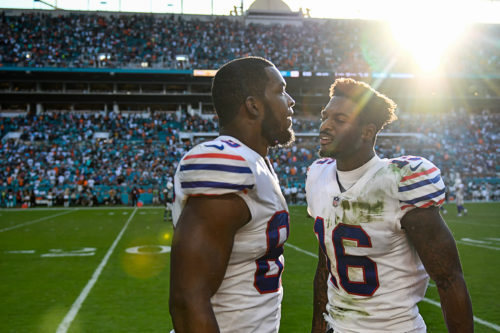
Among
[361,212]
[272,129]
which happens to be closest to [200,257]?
[272,129]

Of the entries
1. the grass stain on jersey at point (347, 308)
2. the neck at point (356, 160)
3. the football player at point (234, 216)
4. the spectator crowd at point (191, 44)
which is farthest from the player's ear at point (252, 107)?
the spectator crowd at point (191, 44)

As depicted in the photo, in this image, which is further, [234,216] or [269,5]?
[269,5]

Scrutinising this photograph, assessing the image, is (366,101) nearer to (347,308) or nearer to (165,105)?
(347,308)

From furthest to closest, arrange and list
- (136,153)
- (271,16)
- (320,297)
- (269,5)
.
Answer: (269,5)
(271,16)
(136,153)
(320,297)

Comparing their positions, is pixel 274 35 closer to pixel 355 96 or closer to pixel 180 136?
pixel 180 136

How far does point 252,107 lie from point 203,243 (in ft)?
2.27

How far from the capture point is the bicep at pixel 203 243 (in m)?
1.58

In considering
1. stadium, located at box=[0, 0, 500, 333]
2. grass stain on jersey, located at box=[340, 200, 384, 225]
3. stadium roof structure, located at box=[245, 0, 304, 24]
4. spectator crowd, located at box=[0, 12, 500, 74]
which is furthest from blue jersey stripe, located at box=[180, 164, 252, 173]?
stadium roof structure, located at box=[245, 0, 304, 24]

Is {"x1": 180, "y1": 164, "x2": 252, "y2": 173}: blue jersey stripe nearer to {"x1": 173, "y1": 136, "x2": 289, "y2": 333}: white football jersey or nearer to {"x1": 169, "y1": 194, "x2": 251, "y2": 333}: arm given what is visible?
{"x1": 173, "y1": 136, "x2": 289, "y2": 333}: white football jersey

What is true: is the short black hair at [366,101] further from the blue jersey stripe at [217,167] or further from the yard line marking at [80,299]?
the yard line marking at [80,299]

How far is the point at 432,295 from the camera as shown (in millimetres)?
6207

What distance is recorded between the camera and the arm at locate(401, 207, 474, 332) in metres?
1.98

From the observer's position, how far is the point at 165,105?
41.1 meters

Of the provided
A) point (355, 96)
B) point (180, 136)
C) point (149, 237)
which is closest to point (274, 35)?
point (180, 136)
